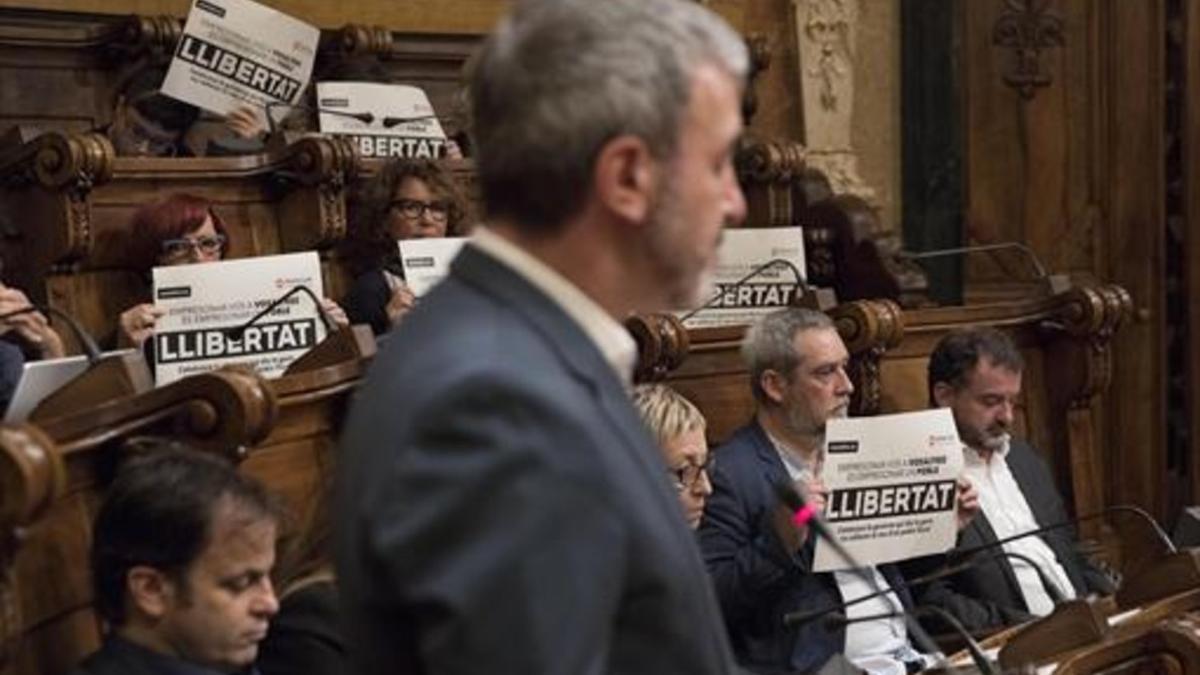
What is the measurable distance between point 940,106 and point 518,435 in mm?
4468

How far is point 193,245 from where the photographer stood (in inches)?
140

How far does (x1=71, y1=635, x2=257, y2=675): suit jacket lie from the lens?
2035 mm

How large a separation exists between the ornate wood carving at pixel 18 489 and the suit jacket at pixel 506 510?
80cm

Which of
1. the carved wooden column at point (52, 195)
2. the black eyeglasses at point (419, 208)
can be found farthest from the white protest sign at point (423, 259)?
the carved wooden column at point (52, 195)

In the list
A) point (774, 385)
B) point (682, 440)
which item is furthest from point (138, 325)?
point (774, 385)

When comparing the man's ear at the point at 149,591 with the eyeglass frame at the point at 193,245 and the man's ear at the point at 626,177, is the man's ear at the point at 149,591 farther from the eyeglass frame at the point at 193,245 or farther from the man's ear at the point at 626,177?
the eyeglass frame at the point at 193,245

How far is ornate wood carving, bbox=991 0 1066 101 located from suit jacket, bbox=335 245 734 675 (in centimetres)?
421

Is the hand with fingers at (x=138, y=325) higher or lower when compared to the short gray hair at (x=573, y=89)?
lower

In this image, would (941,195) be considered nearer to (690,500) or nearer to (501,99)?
(690,500)

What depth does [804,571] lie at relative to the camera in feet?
10.0

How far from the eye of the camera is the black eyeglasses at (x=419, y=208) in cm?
387

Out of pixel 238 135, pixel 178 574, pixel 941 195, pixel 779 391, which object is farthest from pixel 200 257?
pixel 941 195

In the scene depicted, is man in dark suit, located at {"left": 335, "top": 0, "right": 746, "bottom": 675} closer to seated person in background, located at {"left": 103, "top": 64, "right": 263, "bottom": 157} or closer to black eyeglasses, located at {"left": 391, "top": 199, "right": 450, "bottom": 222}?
black eyeglasses, located at {"left": 391, "top": 199, "right": 450, "bottom": 222}

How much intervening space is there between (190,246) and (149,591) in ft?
5.19
